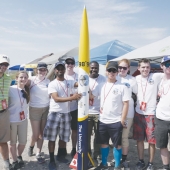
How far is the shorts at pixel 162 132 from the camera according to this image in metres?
3.40

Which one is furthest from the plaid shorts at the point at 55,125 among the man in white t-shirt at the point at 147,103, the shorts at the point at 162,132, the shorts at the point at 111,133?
the shorts at the point at 162,132

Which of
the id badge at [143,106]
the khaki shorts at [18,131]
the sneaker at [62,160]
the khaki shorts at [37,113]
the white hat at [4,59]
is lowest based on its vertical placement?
the sneaker at [62,160]

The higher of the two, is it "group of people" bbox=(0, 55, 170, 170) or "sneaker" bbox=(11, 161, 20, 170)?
"group of people" bbox=(0, 55, 170, 170)

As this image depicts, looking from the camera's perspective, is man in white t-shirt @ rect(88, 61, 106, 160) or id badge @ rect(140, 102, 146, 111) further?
man in white t-shirt @ rect(88, 61, 106, 160)

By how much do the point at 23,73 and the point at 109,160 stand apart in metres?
2.68

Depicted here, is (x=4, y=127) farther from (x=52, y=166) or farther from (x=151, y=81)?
(x=151, y=81)

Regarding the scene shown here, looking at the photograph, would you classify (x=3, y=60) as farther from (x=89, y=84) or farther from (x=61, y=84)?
(x=89, y=84)

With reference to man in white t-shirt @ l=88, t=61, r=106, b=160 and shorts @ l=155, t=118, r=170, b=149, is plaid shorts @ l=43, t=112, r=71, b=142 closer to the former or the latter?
man in white t-shirt @ l=88, t=61, r=106, b=160

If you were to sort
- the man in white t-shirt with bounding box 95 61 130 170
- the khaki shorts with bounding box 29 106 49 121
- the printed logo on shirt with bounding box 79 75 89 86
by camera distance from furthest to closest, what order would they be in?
1. the khaki shorts with bounding box 29 106 49 121
2. the printed logo on shirt with bounding box 79 75 89 86
3. the man in white t-shirt with bounding box 95 61 130 170

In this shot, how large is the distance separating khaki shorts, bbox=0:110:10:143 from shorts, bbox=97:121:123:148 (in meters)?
1.67

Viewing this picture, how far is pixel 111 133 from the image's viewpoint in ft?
11.8

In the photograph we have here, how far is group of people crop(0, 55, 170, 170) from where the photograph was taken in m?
3.51

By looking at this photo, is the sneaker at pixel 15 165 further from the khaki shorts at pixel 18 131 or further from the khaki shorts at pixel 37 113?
the khaki shorts at pixel 37 113

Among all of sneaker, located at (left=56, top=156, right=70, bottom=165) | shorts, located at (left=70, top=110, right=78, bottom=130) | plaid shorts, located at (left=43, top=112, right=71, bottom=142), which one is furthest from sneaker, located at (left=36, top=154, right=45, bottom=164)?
shorts, located at (left=70, top=110, right=78, bottom=130)
